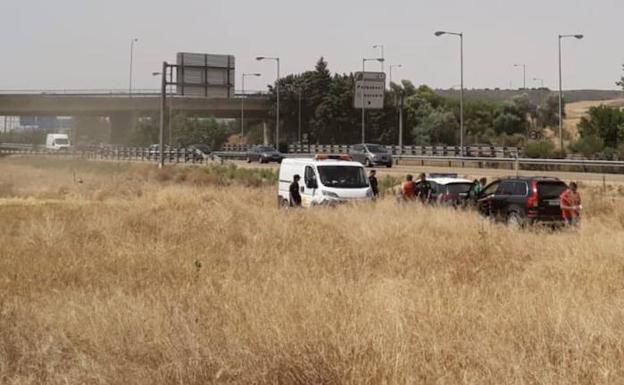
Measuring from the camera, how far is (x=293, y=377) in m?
5.40

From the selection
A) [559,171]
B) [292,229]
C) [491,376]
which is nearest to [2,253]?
[292,229]

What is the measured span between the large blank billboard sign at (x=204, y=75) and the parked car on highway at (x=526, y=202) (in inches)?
1371

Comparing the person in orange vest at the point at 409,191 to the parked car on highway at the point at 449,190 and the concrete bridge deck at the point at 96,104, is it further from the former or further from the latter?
the concrete bridge deck at the point at 96,104

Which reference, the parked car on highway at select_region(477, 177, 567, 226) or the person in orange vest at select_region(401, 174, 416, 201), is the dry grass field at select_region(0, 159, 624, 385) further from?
the person in orange vest at select_region(401, 174, 416, 201)

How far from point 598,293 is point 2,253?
912cm

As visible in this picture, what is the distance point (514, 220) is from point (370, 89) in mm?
45894

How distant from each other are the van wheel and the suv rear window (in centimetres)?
82

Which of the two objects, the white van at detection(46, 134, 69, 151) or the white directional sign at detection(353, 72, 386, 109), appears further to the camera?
the white van at detection(46, 134, 69, 151)

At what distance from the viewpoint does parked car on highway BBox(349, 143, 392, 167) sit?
180ft

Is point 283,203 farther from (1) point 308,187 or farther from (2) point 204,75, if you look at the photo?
(2) point 204,75

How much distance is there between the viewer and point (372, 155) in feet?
181

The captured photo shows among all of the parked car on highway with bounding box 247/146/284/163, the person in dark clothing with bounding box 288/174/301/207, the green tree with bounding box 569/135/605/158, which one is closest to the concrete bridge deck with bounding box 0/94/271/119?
the parked car on highway with bounding box 247/146/284/163

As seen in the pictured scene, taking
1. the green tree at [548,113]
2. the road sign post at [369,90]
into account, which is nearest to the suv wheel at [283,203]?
the road sign post at [369,90]

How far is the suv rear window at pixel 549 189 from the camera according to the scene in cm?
1955
